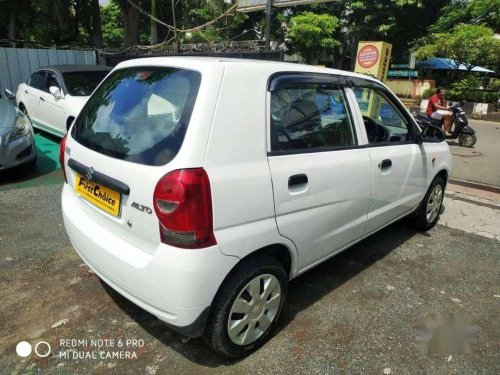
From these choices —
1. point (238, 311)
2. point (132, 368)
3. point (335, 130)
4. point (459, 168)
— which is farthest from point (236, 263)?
point (459, 168)

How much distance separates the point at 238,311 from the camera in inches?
90.5

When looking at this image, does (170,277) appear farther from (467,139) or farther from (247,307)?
(467,139)

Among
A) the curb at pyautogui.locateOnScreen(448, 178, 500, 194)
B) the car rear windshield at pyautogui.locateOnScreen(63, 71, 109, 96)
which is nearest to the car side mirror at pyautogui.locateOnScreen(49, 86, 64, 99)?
the car rear windshield at pyautogui.locateOnScreen(63, 71, 109, 96)

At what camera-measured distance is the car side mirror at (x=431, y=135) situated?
3830 mm

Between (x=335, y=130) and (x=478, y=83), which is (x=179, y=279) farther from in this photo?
(x=478, y=83)

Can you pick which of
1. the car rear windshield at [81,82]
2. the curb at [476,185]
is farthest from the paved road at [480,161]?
the car rear windshield at [81,82]

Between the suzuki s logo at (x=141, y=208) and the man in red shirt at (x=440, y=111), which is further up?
the suzuki s logo at (x=141, y=208)

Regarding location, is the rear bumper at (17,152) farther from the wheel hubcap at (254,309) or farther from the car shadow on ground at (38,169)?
the wheel hubcap at (254,309)

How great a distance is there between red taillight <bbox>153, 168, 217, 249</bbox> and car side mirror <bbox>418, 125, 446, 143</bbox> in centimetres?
264

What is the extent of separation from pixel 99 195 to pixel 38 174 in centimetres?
424

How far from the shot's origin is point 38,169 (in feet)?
20.4

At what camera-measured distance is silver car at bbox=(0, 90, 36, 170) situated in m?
5.40

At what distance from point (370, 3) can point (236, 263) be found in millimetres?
27041

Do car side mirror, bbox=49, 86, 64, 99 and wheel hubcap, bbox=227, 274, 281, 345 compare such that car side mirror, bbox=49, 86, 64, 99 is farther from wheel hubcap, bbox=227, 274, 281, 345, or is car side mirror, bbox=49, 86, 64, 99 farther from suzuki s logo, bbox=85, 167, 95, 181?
wheel hubcap, bbox=227, 274, 281, 345
